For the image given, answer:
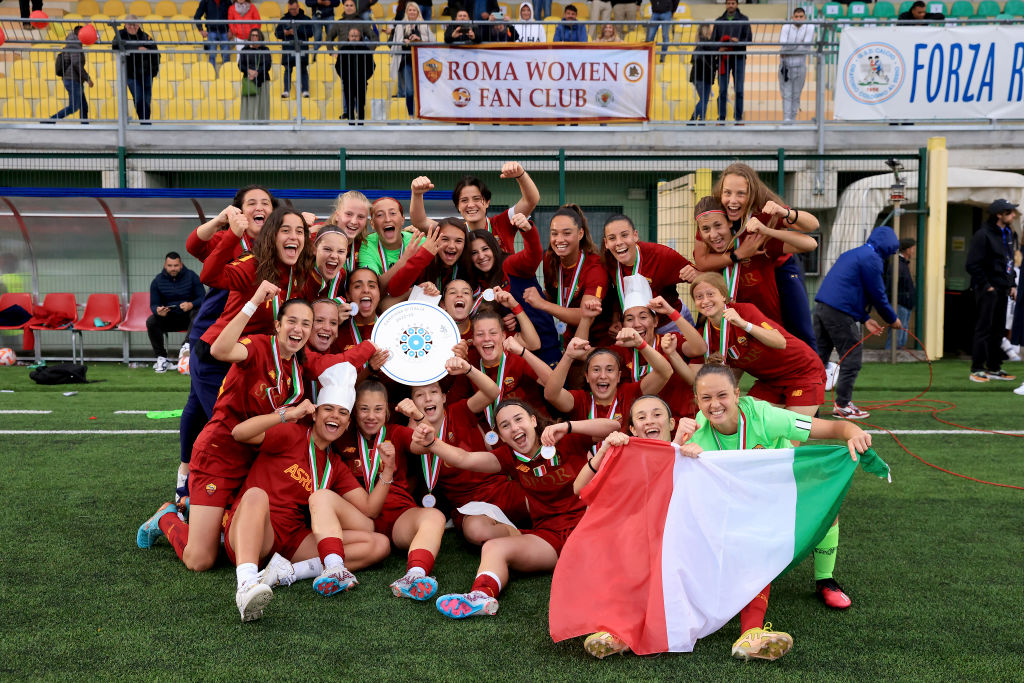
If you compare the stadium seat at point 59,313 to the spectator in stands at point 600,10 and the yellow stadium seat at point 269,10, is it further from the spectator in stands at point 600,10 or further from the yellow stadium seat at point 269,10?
the spectator in stands at point 600,10

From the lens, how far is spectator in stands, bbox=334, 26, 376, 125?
12.7m

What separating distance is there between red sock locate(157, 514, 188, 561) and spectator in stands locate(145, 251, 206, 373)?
7363mm

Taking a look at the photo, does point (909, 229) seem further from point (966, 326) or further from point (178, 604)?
point (178, 604)

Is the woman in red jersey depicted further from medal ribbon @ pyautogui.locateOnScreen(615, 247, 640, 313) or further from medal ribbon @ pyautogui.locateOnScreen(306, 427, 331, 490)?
medal ribbon @ pyautogui.locateOnScreen(615, 247, 640, 313)

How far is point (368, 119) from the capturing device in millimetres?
13133

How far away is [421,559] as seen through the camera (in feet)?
13.0

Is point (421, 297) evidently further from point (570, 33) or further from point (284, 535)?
point (570, 33)

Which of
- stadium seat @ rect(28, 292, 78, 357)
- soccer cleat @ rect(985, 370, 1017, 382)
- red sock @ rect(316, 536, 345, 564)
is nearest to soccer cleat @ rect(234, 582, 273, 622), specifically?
red sock @ rect(316, 536, 345, 564)

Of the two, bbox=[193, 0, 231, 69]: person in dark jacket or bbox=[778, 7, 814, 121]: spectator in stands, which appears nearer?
bbox=[778, 7, 814, 121]: spectator in stands

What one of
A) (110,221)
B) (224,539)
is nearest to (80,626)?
(224,539)

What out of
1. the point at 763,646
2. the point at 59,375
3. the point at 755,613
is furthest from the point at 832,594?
the point at 59,375

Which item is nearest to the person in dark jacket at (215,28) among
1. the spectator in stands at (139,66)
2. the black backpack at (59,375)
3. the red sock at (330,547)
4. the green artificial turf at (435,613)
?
the spectator in stands at (139,66)

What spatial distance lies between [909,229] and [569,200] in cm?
512

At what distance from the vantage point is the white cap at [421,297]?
4.84m
